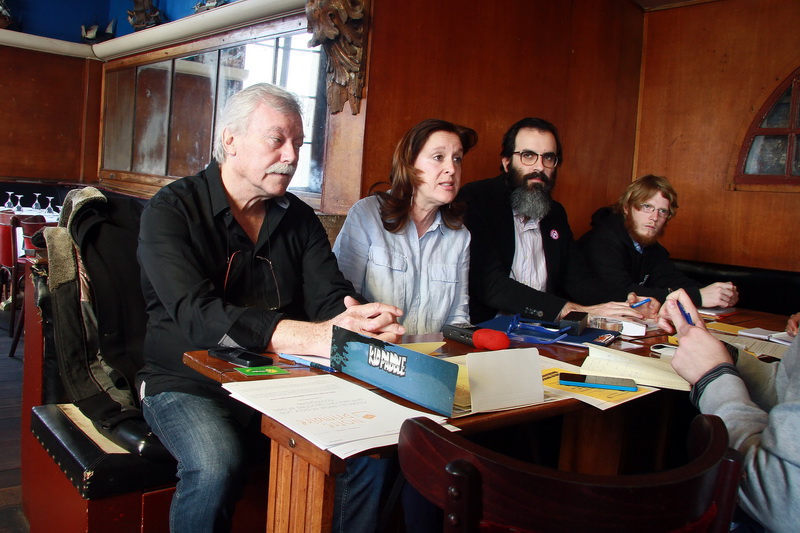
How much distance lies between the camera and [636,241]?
3.48 meters

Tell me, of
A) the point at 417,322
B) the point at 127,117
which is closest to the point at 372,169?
the point at 417,322

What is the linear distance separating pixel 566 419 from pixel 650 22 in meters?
3.42

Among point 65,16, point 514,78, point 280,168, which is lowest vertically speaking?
point 280,168

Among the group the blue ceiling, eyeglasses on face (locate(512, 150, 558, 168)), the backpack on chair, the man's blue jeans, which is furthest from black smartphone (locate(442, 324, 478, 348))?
the blue ceiling

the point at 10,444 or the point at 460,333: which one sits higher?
the point at 460,333

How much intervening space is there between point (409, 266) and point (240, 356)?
1074 millimetres

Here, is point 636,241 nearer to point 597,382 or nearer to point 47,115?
point 597,382

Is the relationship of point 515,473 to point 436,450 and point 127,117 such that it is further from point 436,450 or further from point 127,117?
point 127,117

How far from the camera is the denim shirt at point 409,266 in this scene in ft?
7.83

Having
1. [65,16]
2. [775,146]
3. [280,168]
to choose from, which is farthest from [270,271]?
[65,16]

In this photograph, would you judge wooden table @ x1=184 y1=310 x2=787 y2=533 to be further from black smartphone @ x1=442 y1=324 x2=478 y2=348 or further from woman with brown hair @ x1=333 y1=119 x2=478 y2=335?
woman with brown hair @ x1=333 y1=119 x2=478 y2=335

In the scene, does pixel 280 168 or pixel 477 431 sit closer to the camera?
pixel 477 431

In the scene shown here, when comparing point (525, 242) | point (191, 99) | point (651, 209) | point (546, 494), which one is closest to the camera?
point (546, 494)

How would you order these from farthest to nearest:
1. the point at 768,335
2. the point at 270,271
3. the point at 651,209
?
the point at 651,209
the point at 768,335
the point at 270,271
